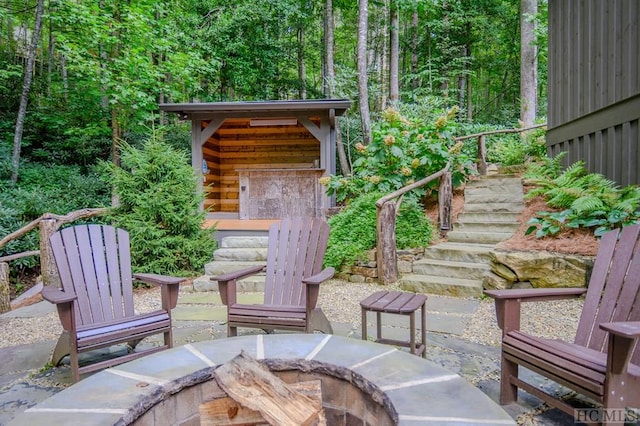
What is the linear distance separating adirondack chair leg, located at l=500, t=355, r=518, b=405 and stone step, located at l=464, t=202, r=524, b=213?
3818 mm

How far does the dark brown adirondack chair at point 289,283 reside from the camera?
2.51m

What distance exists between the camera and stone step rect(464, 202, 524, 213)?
527cm

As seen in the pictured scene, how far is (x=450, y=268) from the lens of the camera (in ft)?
14.4

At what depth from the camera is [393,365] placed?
64.2 inches

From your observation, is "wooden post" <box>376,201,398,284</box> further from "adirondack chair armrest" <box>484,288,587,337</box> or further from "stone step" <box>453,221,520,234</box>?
"adirondack chair armrest" <box>484,288,587,337</box>

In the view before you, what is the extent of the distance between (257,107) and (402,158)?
2905mm

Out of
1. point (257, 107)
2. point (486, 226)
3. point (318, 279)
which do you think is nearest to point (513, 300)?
point (318, 279)

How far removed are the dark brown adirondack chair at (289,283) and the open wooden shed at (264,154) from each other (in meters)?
3.23

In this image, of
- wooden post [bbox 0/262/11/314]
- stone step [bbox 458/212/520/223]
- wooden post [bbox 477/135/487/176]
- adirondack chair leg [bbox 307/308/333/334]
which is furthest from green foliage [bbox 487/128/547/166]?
wooden post [bbox 0/262/11/314]

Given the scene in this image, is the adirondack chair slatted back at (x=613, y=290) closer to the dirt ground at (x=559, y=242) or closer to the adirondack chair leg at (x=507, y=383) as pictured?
the adirondack chair leg at (x=507, y=383)

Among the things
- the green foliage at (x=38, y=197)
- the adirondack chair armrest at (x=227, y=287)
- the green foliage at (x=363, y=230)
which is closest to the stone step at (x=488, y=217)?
the green foliage at (x=363, y=230)

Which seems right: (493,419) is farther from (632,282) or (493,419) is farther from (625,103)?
(625,103)

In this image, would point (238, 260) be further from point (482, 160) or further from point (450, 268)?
point (482, 160)

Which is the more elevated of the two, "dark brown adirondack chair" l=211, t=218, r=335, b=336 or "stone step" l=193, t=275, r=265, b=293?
"dark brown adirondack chair" l=211, t=218, r=335, b=336
